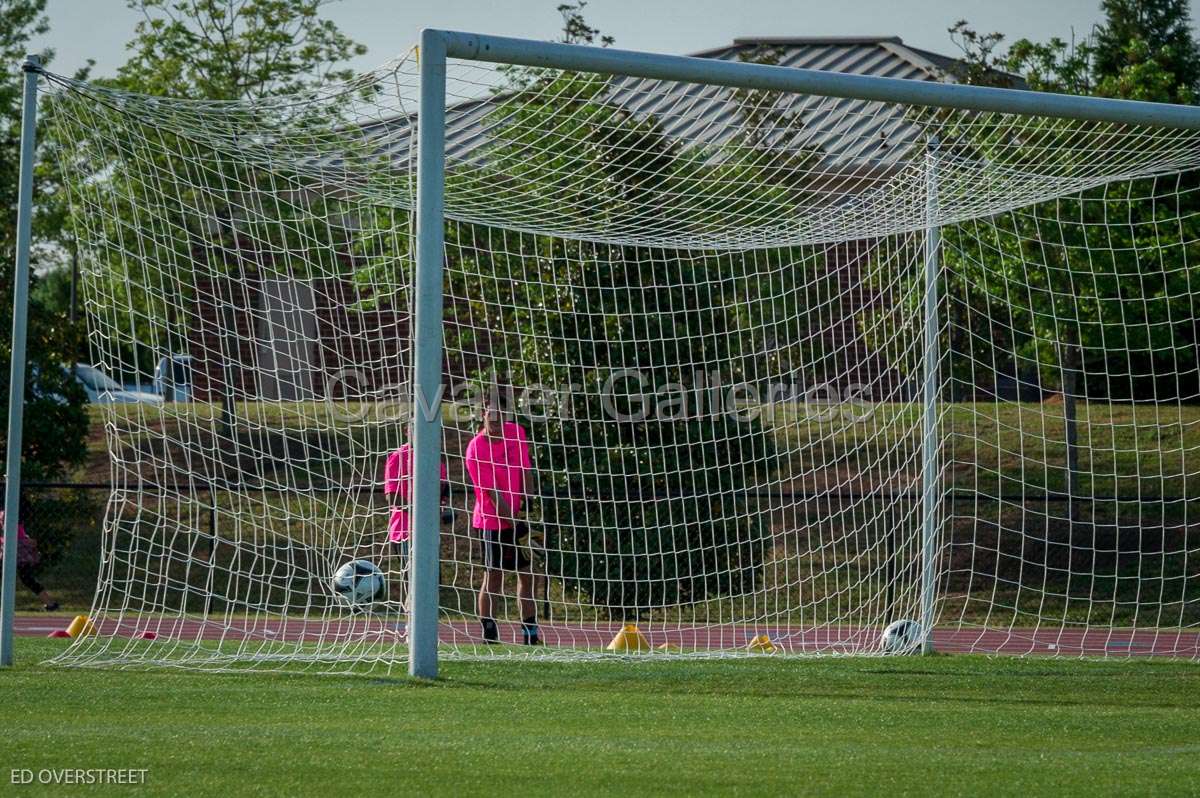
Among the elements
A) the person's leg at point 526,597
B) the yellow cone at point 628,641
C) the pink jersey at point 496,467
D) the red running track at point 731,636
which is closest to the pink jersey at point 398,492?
the pink jersey at point 496,467

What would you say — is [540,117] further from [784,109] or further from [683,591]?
[683,591]

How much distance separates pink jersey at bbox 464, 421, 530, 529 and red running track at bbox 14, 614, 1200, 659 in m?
1.14

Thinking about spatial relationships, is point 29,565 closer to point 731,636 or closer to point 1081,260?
point 731,636

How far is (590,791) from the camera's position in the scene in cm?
391

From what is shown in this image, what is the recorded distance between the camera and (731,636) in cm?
1034

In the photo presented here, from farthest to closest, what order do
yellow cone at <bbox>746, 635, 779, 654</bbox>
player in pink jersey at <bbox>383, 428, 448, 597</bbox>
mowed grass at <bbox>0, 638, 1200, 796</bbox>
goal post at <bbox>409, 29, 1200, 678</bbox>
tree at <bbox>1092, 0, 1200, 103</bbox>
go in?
tree at <bbox>1092, 0, 1200, 103</bbox> → yellow cone at <bbox>746, 635, 779, 654</bbox> → player in pink jersey at <bbox>383, 428, 448, 597</bbox> → goal post at <bbox>409, 29, 1200, 678</bbox> → mowed grass at <bbox>0, 638, 1200, 796</bbox>

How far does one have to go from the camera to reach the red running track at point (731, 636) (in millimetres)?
9320

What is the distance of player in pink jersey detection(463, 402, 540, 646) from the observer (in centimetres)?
836

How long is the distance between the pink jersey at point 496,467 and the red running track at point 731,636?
1.14m

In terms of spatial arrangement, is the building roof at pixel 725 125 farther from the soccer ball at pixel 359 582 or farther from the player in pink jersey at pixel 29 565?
the player in pink jersey at pixel 29 565

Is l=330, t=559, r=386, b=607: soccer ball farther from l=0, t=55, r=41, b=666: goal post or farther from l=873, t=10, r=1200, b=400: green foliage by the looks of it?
l=873, t=10, r=1200, b=400: green foliage

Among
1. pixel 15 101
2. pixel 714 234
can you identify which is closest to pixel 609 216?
pixel 714 234

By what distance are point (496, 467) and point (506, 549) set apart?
0.63m

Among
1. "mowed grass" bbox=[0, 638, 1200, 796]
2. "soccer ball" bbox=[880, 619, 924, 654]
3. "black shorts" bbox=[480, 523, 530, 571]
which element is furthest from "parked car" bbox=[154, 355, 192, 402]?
"soccer ball" bbox=[880, 619, 924, 654]
